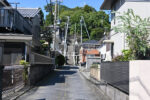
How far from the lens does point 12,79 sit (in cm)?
1293

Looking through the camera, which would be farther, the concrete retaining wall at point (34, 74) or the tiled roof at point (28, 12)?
the tiled roof at point (28, 12)

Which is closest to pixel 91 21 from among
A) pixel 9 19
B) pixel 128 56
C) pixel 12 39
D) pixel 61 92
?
pixel 9 19

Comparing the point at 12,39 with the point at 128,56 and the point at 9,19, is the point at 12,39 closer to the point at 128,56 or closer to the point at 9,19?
the point at 9,19

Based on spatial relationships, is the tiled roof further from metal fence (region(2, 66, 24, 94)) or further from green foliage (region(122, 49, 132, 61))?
green foliage (region(122, 49, 132, 61))

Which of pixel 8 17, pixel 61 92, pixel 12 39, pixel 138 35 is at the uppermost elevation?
pixel 8 17

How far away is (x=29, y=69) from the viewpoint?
1625cm

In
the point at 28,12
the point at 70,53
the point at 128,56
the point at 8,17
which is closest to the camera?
the point at 128,56

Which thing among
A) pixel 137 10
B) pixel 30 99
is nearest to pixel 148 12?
pixel 137 10

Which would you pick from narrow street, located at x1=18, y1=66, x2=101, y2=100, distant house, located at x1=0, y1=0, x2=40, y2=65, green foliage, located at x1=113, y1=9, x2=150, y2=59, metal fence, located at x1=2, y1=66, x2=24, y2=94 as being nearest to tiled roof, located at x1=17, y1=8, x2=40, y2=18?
distant house, located at x1=0, y1=0, x2=40, y2=65

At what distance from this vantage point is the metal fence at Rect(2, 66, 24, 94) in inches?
457

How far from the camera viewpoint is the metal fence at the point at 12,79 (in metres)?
11.6

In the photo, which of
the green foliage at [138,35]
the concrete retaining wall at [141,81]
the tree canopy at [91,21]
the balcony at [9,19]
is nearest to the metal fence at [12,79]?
the balcony at [9,19]

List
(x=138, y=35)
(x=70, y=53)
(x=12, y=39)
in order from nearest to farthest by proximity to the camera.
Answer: (x=138, y=35) < (x=12, y=39) < (x=70, y=53)

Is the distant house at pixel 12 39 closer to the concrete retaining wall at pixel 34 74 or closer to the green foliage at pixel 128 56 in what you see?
the concrete retaining wall at pixel 34 74
